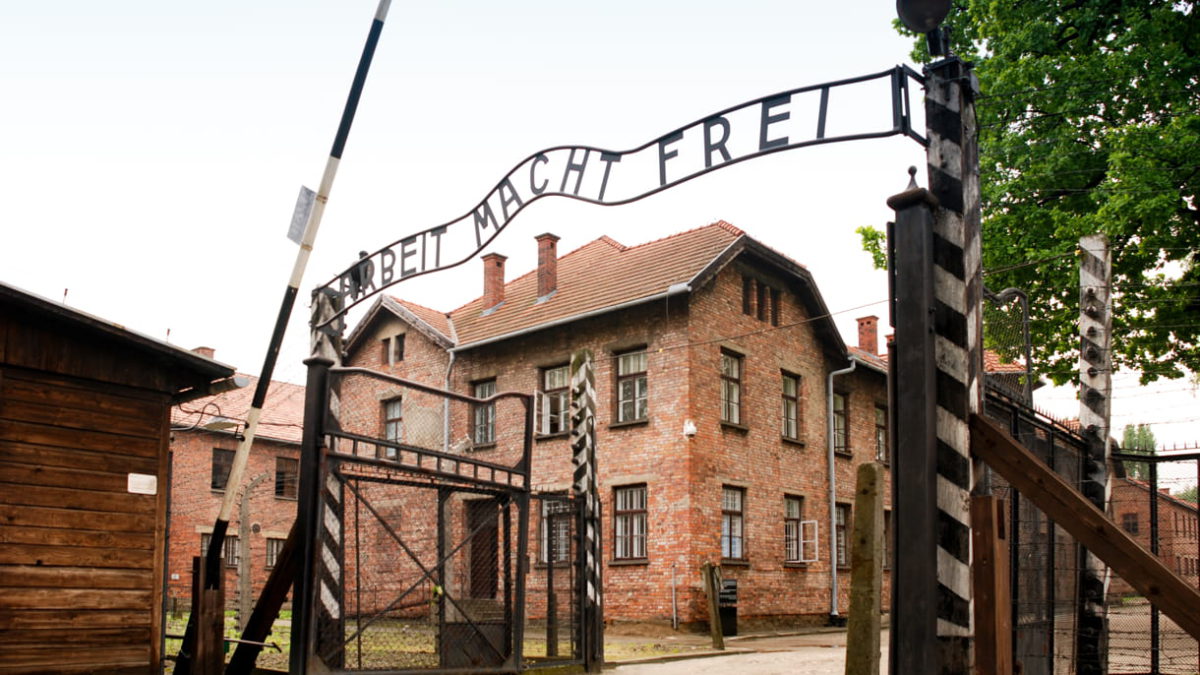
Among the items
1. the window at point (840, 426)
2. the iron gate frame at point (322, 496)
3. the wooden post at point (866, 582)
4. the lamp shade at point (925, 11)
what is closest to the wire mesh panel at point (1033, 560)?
the wooden post at point (866, 582)

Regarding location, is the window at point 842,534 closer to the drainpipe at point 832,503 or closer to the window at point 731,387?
the drainpipe at point 832,503

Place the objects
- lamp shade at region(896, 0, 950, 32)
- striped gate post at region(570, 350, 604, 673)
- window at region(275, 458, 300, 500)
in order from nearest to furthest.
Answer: lamp shade at region(896, 0, 950, 32) → striped gate post at region(570, 350, 604, 673) → window at region(275, 458, 300, 500)

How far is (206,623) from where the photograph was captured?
9.03m

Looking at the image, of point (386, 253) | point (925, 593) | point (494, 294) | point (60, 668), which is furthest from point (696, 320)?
point (925, 593)

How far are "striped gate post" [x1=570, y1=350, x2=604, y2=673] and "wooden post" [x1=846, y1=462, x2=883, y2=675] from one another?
526 cm

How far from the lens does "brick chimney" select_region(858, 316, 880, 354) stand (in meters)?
34.4

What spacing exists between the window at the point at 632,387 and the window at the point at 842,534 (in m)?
6.62

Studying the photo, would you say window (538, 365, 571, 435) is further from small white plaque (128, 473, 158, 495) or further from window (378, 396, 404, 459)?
small white plaque (128, 473, 158, 495)

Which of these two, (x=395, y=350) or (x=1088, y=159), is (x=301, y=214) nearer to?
(x=1088, y=159)

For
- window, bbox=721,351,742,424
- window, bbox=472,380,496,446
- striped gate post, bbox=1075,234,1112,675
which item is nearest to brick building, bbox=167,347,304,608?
window, bbox=472,380,496,446

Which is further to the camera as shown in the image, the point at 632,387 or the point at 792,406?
the point at 792,406

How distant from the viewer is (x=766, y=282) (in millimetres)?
25484

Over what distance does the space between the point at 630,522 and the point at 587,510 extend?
11.0 meters

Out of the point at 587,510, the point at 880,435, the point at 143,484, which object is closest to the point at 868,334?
the point at 880,435
